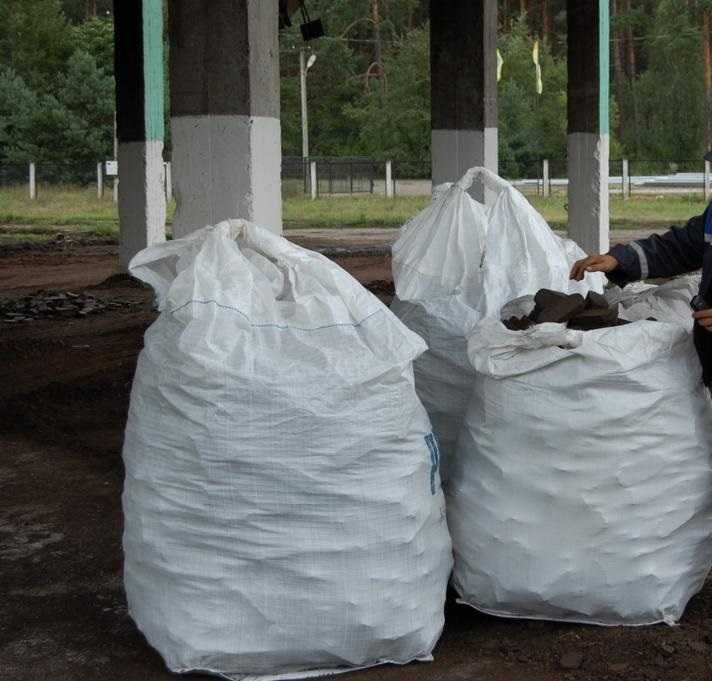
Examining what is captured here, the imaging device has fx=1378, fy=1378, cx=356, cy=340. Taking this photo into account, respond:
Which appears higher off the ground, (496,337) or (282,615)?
(496,337)

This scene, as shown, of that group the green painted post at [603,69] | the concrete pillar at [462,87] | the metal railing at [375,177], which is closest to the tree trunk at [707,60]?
the metal railing at [375,177]

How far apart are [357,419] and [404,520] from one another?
282 millimetres

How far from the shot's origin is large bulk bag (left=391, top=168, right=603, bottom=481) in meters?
4.24

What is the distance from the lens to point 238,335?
3375 mm

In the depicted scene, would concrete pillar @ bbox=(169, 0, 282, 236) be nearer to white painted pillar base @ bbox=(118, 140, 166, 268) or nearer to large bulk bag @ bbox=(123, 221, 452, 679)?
large bulk bag @ bbox=(123, 221, 452, 679)

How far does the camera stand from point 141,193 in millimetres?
13109

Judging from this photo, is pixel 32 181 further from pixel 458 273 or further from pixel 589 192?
pixel 458 273

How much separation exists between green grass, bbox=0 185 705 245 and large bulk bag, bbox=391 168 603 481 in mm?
17043

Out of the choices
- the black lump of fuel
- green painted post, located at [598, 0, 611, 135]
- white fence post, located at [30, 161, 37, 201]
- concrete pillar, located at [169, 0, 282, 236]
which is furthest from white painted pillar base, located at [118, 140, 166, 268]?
white fence post, located at [30, 161, 37, 201]

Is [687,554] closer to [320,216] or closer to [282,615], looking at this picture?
[282,615]

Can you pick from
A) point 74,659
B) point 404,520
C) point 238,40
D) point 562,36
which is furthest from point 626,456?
point 562,36

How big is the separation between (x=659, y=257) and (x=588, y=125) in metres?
9.80

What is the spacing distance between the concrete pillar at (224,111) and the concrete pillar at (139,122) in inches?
267

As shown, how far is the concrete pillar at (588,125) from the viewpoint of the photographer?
43.9 ft
